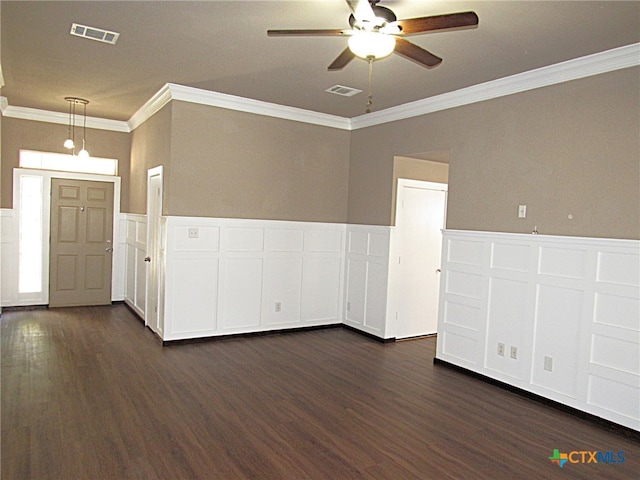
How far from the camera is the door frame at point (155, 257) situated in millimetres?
5363

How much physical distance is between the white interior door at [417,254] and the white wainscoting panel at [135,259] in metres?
3.37

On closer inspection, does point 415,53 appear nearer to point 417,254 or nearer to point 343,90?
point 343,90

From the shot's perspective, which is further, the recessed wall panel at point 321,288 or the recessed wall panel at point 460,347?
the recessed wall panel at point 321,288

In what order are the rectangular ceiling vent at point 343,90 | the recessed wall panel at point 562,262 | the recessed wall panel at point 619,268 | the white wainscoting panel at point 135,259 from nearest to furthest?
1. the recessed wall panel at point 619,268
2. the recessed wall panel at point 562,262
3. the rectangular ceiling vent at point 343,90
4. the white wainscoting panel at point 135,259

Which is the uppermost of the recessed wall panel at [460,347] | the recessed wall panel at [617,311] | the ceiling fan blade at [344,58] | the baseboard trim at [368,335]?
the ceiling fan blade at [344,58]

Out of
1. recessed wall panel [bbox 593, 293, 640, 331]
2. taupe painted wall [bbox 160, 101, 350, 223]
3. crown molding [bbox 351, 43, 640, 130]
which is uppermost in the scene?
crown molding [bbox 351, 43, 640, 130]

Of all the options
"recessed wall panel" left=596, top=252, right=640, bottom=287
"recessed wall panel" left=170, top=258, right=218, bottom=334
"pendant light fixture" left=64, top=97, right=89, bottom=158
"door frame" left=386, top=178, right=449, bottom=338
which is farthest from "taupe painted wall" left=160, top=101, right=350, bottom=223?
"recessed wall panel" left=596, top=252, right=640, bottom=287

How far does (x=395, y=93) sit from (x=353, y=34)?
252 centimetres

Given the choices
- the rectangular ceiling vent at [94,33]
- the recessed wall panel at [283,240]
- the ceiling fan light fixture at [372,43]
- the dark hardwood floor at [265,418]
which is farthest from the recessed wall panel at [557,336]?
the rectangular ceiling vent at [94,33]

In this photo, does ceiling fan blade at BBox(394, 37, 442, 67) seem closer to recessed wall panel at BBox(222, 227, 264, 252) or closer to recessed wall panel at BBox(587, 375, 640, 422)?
recessed wall panel at BBox(587, 375, 640, 422)

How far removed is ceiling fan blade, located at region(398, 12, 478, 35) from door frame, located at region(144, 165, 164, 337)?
367cm

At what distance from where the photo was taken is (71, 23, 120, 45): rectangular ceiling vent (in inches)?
137

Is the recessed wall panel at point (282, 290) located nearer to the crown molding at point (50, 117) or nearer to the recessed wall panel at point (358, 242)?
the recessed wall panel at point (358, 242)

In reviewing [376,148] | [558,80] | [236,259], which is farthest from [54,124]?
[558,80]
